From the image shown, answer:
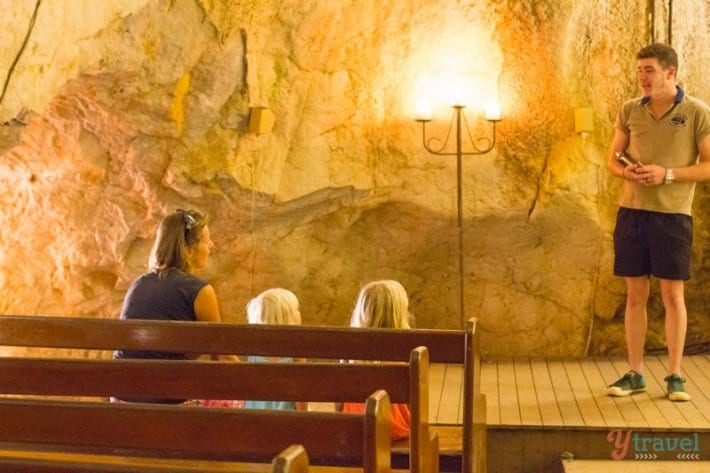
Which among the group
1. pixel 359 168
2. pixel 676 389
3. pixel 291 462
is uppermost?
pixel 359 168

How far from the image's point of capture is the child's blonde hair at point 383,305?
Answer: 12.9ft

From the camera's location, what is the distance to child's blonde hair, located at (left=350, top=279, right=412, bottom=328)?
3934mm

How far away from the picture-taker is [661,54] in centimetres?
498

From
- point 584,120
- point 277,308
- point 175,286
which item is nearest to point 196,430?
point 175,286

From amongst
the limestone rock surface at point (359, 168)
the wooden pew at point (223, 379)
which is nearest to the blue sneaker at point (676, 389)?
the limestone rock surface at point (359, 168)

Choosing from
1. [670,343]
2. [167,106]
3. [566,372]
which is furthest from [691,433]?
[167,106]

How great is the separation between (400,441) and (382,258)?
2.87 m

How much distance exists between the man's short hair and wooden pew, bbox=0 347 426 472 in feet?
8.98

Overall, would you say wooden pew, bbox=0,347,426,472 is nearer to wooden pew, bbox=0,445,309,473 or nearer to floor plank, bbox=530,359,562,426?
wooden pew, bbox=0,445,309,473

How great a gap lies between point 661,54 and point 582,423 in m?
1.69

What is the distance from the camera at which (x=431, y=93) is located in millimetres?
6434

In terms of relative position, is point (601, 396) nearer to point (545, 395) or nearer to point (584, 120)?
point (545, 395)

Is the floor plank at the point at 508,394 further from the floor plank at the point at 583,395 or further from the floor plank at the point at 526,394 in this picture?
the floor plank at the point at 583,395

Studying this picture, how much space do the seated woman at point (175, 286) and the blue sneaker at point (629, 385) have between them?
93.4 inches
